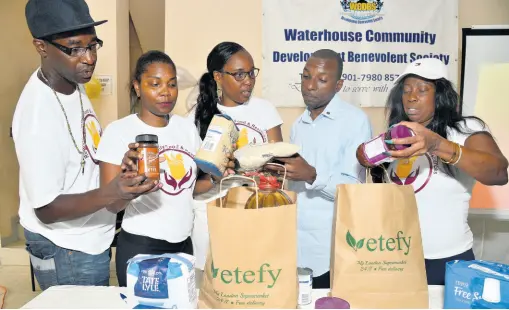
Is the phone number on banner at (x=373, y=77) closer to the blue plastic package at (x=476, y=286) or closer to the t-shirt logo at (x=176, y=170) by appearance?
the t-shirt logo at (x=176, y=170)

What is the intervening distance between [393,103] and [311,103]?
0.31m

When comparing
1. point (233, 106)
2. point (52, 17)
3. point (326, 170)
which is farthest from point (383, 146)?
point (52, 17)

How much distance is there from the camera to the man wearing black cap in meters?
1.16

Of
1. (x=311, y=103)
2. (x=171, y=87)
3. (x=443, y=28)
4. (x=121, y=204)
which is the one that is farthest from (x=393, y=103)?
(x=443, y=28)

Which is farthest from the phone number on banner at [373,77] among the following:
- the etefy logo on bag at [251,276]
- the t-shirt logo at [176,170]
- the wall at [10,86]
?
the wall at [10,86]

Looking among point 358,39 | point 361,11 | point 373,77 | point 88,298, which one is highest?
point 361,11

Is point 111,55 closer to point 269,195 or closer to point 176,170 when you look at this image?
point 176,170

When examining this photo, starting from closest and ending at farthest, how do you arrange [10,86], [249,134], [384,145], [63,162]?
1. [384,145]
2. [63,162]
3. [249,134]
4. [10,86]

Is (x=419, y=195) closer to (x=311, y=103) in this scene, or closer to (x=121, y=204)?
(x=311, y=103)

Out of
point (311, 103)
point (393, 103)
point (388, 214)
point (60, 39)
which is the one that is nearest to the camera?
point (388, 214)

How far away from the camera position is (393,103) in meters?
1.53

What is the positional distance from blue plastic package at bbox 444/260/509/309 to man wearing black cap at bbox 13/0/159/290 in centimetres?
75

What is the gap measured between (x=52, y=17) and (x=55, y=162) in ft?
1.34

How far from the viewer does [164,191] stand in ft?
4.27
